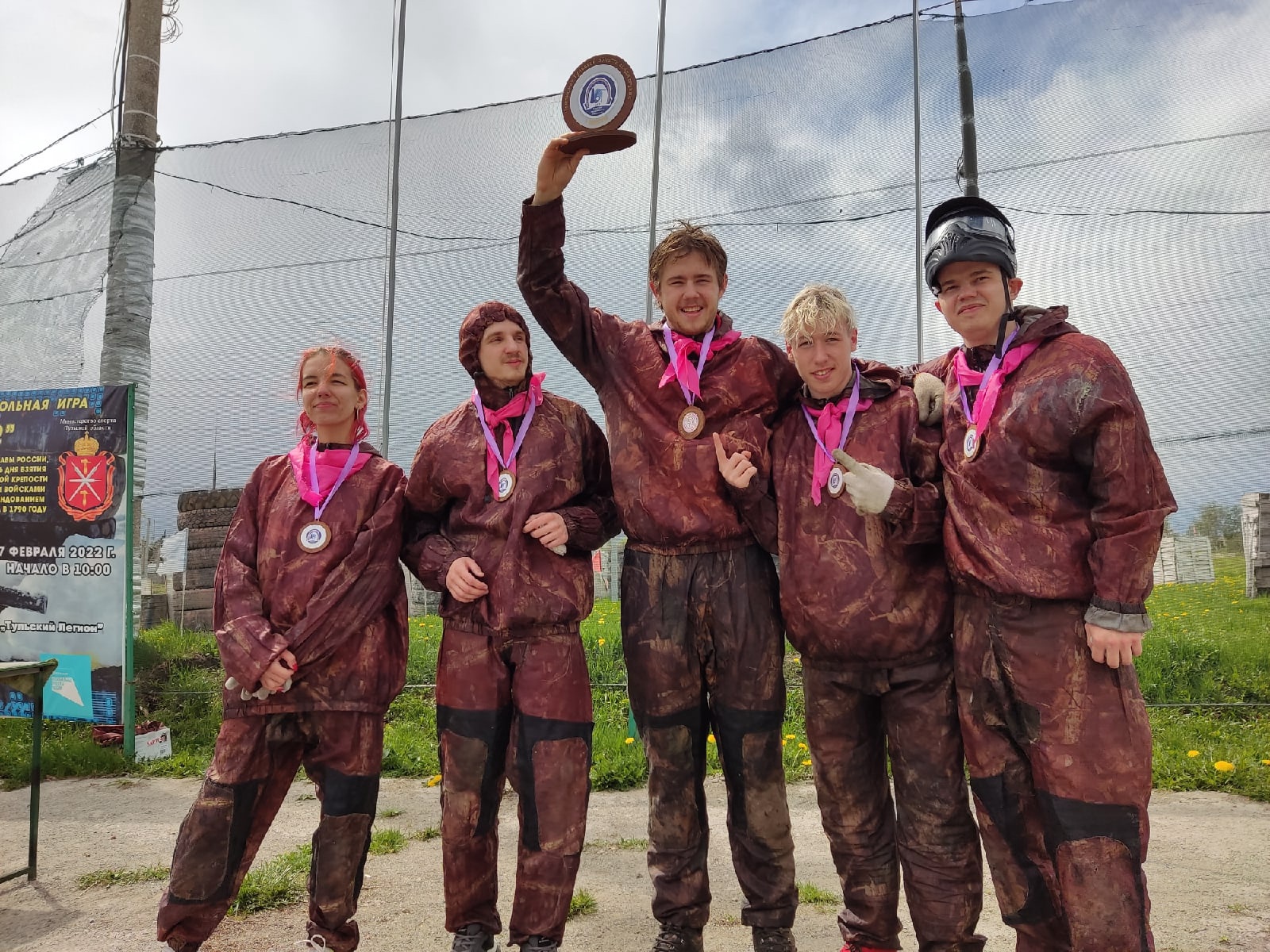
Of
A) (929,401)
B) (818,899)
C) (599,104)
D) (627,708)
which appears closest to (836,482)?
(929,401)

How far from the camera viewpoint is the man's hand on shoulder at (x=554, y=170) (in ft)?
8.76

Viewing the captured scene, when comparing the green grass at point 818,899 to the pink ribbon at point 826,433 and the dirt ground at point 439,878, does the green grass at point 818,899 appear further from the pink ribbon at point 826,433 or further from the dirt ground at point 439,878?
the pink ribbon at point 826,433

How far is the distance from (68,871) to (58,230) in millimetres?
5524

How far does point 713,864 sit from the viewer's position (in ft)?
12.1

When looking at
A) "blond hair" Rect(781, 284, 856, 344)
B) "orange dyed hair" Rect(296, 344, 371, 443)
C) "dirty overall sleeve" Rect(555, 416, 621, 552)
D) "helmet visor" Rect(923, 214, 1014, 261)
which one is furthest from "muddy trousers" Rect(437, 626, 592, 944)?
"helmet visor" Rect(923, 214, 1014, 261)

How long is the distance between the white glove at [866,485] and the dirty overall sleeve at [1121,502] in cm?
51

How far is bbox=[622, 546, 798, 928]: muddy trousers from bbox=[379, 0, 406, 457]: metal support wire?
384cm

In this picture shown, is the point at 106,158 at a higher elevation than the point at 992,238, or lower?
higher

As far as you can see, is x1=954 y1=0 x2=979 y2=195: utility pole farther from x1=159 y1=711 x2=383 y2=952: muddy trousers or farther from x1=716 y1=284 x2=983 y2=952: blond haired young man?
x1=159 y1=711 x2=383 y2=952: muddy trousers

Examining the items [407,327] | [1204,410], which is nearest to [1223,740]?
[1204,410]

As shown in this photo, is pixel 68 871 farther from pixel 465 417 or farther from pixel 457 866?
pixel 465 417

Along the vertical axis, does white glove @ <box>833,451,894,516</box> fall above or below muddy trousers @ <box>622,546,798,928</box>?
above

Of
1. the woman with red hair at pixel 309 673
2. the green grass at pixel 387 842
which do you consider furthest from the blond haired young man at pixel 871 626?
the green grass at pixel 387 842

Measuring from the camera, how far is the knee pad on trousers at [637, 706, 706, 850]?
2.71 meters
